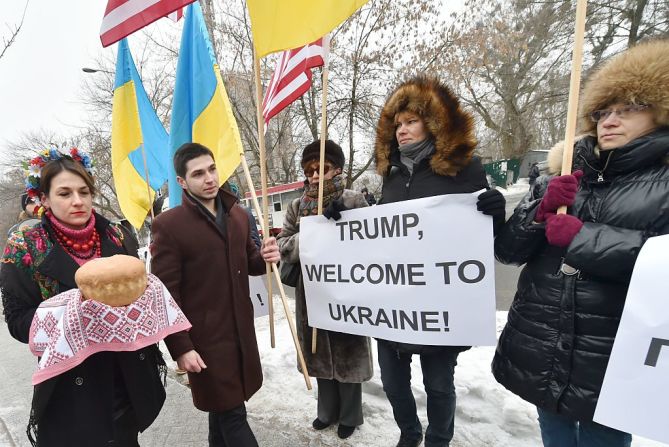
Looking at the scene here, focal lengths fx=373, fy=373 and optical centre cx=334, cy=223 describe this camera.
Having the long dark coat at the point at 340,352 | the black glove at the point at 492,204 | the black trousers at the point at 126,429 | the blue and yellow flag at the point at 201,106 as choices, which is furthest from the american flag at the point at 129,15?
the black trousers at the point at 126,429

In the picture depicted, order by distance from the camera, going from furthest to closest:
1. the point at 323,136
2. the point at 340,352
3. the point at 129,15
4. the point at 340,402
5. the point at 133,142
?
the point at 133,142 < the point at 340,402 < the point at 340,352 < the point at 129,15 < the point at 323,136

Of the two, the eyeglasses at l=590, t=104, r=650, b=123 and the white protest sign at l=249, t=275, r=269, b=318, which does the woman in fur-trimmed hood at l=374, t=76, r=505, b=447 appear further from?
the white protest sign at l=249, t=275, r=269, b=318

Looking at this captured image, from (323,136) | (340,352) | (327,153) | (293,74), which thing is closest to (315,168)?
(327,153)

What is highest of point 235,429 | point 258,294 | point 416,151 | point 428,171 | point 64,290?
point 416,151

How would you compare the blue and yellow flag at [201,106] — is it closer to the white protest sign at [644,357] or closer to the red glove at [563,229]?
the red glove at [563,229]

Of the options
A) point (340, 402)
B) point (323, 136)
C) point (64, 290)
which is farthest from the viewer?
point (340, 402)

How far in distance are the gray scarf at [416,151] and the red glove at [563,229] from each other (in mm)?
805

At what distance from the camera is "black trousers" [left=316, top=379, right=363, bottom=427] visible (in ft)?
8.79

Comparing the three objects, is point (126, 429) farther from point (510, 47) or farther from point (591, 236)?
point (510, 47)

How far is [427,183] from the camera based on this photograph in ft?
6.93

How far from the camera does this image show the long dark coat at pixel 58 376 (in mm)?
1605

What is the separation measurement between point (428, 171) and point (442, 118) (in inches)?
11.7

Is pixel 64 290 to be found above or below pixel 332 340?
above

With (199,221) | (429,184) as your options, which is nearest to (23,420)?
(199,221)
